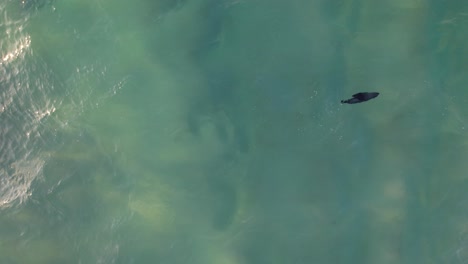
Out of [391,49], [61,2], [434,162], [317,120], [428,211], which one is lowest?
[428,211]

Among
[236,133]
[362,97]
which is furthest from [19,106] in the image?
[362,97]

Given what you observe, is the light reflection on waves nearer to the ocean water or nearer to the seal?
the ocean water

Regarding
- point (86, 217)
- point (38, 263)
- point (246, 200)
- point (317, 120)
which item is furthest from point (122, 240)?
point (317, 120)

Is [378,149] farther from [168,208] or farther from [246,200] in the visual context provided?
[168,208]

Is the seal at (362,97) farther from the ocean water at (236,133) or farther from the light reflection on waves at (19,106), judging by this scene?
the light reflection on waves at (19,106)

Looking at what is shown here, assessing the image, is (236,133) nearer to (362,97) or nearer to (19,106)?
(362,97)

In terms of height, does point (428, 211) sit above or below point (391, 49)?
below

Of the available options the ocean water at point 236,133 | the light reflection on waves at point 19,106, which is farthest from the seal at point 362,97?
the light reflection on waves at point 19,106
